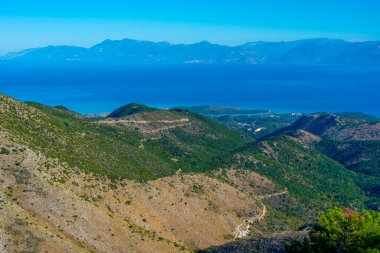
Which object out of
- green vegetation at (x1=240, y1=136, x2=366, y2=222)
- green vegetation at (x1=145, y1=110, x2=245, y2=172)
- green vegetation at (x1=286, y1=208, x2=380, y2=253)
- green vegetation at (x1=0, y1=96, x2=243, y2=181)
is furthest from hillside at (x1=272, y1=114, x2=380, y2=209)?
green vegetation at (x1=286, y1=208, x2=380, y2=253)

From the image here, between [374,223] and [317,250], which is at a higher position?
[374,223]

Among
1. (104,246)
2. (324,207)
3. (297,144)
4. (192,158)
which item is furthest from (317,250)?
(297,144)

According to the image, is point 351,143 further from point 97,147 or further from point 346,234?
point 346,234

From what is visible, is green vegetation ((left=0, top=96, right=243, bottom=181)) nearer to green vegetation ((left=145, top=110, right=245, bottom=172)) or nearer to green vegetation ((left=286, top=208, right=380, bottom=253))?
green vegetation ((left=145, top=110, right=245, bottom=172))

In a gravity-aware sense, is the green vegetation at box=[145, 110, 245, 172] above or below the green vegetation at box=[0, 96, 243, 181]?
below

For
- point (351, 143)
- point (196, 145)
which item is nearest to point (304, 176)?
point (196, 145)

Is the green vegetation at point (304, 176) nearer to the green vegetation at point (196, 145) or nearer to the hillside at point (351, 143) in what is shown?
the hillside at point (351, 143)

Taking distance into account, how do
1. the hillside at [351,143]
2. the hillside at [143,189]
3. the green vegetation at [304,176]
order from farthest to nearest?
the hillside at [351,143] < the green vegetation at [304,176] < the hillside at [143,189]

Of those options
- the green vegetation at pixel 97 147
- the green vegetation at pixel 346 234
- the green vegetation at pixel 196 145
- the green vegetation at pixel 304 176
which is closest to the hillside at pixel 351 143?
the green vegetation at pixel 304 176

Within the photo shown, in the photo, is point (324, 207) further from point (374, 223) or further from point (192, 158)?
point (374, 223)
